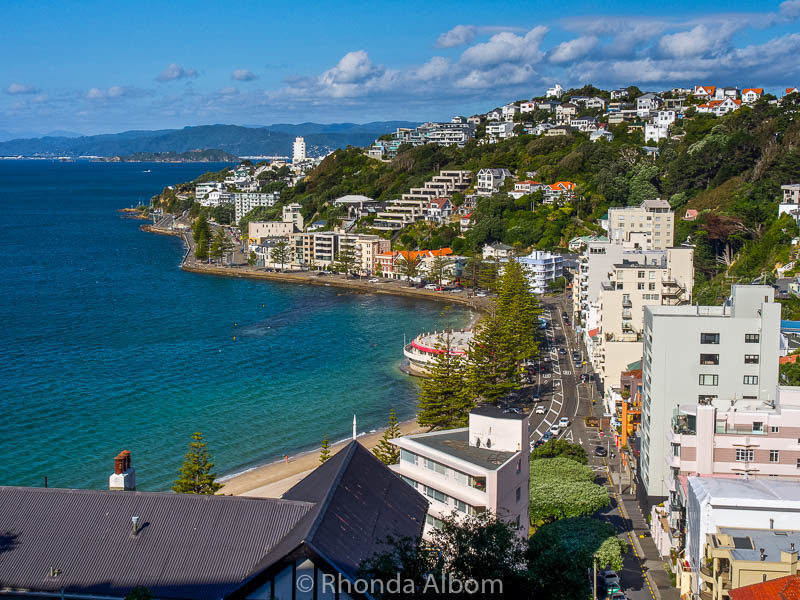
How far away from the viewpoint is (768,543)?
11.3 m

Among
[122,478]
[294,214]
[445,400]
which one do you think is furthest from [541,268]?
[122,478]

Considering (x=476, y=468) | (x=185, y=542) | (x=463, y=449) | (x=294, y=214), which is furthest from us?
(x=294, y=214)

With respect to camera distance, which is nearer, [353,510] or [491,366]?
[353,510]

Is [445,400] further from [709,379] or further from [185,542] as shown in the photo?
[185,542]

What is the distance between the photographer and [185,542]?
277 inches

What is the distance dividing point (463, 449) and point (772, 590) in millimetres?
4656

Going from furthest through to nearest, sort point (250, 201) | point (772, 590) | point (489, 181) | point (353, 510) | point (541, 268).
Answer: point (250, 201)
point (489, 181)
point (541, 268)
point (772, 590)
point (353, 510)

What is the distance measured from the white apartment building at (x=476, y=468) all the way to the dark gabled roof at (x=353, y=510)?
326 centimetres

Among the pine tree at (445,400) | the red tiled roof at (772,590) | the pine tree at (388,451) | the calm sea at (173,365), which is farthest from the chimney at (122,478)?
the pine tree at (445,400)

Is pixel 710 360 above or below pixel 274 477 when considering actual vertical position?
above

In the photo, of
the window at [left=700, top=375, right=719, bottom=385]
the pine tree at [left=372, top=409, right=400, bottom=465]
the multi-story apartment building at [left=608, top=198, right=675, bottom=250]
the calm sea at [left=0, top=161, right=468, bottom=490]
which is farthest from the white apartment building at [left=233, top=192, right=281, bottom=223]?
the window at [left=700, top=375, right=719, bottom=385]

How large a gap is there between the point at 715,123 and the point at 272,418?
46527 millimetres

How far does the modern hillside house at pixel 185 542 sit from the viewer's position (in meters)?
6.46

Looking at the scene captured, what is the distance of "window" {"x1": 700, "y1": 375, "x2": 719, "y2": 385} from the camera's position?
1844 centimetres
